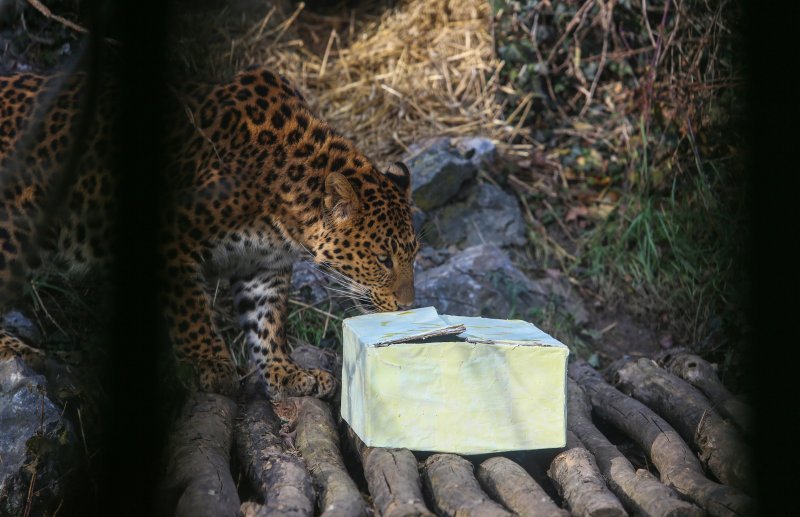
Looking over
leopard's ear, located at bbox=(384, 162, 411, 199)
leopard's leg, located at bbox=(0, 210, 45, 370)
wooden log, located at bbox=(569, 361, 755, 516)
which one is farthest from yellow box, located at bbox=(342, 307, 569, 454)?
leopard's leg, located at bbox=(0, 210, 45, 370)

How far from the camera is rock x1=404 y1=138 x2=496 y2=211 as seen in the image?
348 inches

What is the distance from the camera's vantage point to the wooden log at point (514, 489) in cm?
445

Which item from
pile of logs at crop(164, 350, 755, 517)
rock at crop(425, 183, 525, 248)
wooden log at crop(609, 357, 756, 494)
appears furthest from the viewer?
rock at crop(425, 183, 525, 248)

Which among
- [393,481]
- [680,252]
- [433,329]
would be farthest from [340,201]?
[680,252]

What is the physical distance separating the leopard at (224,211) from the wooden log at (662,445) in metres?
1.36

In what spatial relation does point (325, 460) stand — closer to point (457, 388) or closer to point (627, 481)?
point (457, 388)

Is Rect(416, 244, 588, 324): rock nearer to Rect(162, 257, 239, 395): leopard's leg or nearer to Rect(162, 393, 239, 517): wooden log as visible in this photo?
Rect(162, 257, 239, 395): leopard's leg

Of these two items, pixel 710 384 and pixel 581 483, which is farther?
pixel 710 384

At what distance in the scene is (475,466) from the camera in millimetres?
5078

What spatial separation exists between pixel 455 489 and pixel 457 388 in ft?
1.67

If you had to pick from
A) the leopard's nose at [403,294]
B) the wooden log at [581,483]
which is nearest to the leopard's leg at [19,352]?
the leopard's nose at [403,294]

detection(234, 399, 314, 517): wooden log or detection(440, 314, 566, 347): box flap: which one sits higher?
detection(440, 314, 566, 347): box flap

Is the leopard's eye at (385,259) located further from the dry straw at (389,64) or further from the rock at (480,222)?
the dry straw at (389,64)

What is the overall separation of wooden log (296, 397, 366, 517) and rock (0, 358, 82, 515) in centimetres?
118
